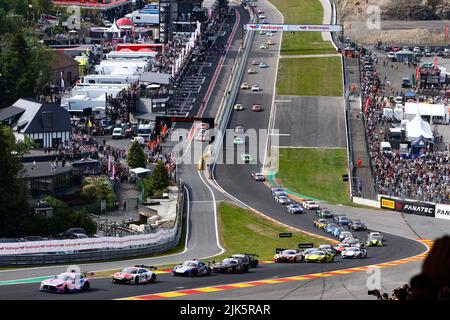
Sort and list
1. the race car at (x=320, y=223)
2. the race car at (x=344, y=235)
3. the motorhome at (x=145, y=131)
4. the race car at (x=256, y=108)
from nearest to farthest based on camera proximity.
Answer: the race car at (x=344, y=235), the race car at (x=320, y=223), the motorhome at (x=145, y=131), the race car at (x=256, y=108)

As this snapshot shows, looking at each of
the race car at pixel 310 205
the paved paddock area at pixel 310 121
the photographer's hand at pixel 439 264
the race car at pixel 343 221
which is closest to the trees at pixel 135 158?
the race car at pixel 310 205

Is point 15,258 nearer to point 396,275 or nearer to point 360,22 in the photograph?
point 396,275

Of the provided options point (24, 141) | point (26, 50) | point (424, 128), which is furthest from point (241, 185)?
point (26, 50)

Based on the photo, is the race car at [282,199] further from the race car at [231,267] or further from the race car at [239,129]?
the race car at [231,267]

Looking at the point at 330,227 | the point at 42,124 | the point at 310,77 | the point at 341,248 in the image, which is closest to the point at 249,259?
the point at 341,248

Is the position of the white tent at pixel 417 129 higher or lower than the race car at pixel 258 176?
higher

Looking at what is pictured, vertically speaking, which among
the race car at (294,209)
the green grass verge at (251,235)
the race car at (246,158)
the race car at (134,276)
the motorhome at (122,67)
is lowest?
the green grass verge at (251,235)
